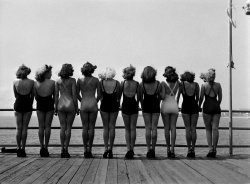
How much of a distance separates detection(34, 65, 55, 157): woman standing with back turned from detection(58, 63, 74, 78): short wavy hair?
27cm

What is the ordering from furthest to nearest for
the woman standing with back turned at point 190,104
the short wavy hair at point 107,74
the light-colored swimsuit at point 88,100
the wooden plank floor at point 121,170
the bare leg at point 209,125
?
the bare leg at point 209,125
the woman standing with back turned at point 190,104
the short wavy hair at point 107,74
the light-colored swimsuit at point 88,100
the wooden plank floor at point 121,170

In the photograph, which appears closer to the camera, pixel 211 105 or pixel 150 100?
pixel 150 100

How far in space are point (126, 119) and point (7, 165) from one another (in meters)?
2.29

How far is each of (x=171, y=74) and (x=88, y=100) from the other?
1677 mm

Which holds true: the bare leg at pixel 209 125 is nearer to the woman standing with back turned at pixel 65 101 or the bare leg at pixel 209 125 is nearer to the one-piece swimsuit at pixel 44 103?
the woman standing with back turned at pixel 65 101

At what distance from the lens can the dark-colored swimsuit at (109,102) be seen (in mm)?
6648

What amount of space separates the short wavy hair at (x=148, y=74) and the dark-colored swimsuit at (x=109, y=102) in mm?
626

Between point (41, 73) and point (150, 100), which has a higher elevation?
point (41, 73)

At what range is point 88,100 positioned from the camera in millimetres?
6656

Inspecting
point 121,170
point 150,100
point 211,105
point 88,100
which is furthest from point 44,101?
point 211,105

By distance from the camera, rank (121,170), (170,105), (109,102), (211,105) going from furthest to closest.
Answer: (211,105) < (170,105) < (109,102) < (121,170)

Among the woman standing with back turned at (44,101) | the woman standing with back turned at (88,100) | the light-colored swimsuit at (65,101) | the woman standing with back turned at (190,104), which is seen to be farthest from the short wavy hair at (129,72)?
the woman standing with back turned at (44,101)

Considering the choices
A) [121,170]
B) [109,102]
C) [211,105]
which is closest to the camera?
[121,170]

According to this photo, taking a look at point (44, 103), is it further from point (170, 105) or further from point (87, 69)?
point (170, 105)
